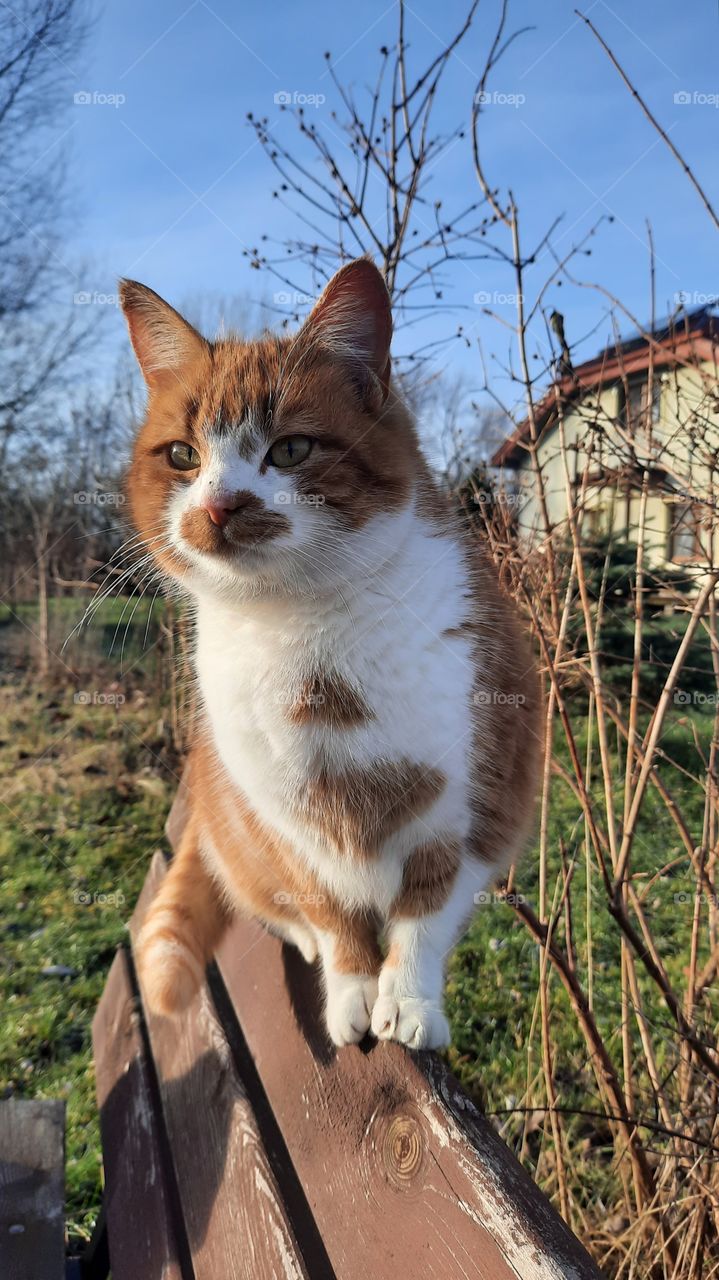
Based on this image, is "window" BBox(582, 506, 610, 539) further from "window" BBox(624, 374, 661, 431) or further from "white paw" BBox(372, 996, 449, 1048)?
"white paw" BBox(372, 996, 449, 1048)

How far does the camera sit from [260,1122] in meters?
1.47

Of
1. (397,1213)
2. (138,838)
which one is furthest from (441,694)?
(138,838)

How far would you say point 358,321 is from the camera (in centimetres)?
145

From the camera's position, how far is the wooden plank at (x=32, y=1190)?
1.58 meters

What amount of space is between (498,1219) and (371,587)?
91 cm

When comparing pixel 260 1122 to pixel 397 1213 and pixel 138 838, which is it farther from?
pixel 138 838

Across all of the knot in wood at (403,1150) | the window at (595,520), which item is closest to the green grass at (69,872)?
the knot in wood at (403,1150)

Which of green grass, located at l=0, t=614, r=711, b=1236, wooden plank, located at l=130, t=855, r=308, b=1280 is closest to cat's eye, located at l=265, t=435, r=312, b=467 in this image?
green grass, located at l=0, t=614, r=711, b=1236

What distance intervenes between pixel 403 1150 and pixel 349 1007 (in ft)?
1.15

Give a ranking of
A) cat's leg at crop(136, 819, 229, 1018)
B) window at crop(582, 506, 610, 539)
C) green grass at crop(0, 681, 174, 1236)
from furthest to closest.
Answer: green grass at crop(0, 681, 174, 1236) → window at crop(582, 506, 610, 539) → cat's leg at crop(136, 819, 229, 1018)

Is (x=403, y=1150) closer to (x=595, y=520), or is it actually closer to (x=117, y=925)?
(x=595, y=520)

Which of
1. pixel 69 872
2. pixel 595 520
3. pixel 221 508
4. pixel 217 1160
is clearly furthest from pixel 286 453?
pixel 69 872

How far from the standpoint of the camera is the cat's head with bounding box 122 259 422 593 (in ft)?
4.58

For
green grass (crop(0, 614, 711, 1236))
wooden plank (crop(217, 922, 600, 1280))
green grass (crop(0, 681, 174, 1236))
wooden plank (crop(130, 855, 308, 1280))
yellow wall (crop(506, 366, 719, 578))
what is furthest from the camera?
green grass (crop(0, 681, 174, 1236))
